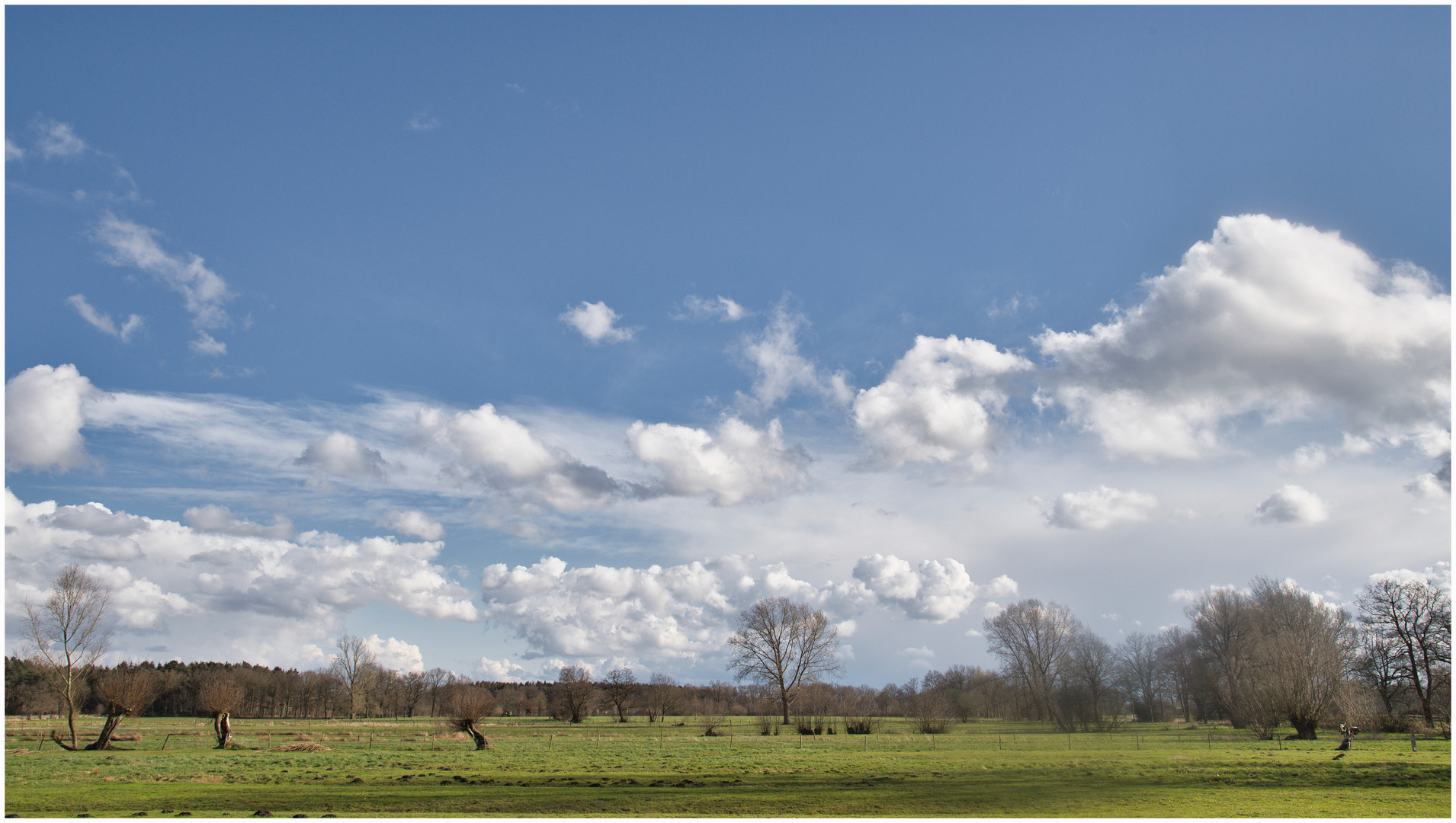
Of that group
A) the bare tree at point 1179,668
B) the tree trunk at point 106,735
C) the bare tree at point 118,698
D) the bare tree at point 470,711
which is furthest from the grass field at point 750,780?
the bare tree at point 1179,668

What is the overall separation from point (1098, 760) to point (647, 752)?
68.9ft

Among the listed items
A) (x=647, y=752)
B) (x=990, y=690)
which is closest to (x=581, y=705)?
(x=990, y=690)

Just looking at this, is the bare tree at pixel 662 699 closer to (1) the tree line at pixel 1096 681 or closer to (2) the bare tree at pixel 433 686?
(1) the tree line at pixel 1096 681

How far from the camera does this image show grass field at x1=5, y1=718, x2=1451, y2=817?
2000 centimetres

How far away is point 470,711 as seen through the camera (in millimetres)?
43031

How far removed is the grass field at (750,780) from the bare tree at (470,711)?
44.7 inches

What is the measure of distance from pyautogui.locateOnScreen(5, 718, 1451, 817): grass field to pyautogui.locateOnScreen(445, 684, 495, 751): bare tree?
3.72ft

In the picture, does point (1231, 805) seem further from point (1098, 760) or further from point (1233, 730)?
point (1233, 730)

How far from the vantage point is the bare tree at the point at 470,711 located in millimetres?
42719

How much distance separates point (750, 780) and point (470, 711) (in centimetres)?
2329

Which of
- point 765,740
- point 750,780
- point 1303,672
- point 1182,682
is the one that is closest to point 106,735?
point 750,780

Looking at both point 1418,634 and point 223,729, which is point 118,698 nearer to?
point 223,729

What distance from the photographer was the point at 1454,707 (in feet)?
77.9

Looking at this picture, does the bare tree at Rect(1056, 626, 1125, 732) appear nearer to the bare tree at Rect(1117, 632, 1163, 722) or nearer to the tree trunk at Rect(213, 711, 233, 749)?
the bare tree at Rect(1117, 632, 1163, 722)
